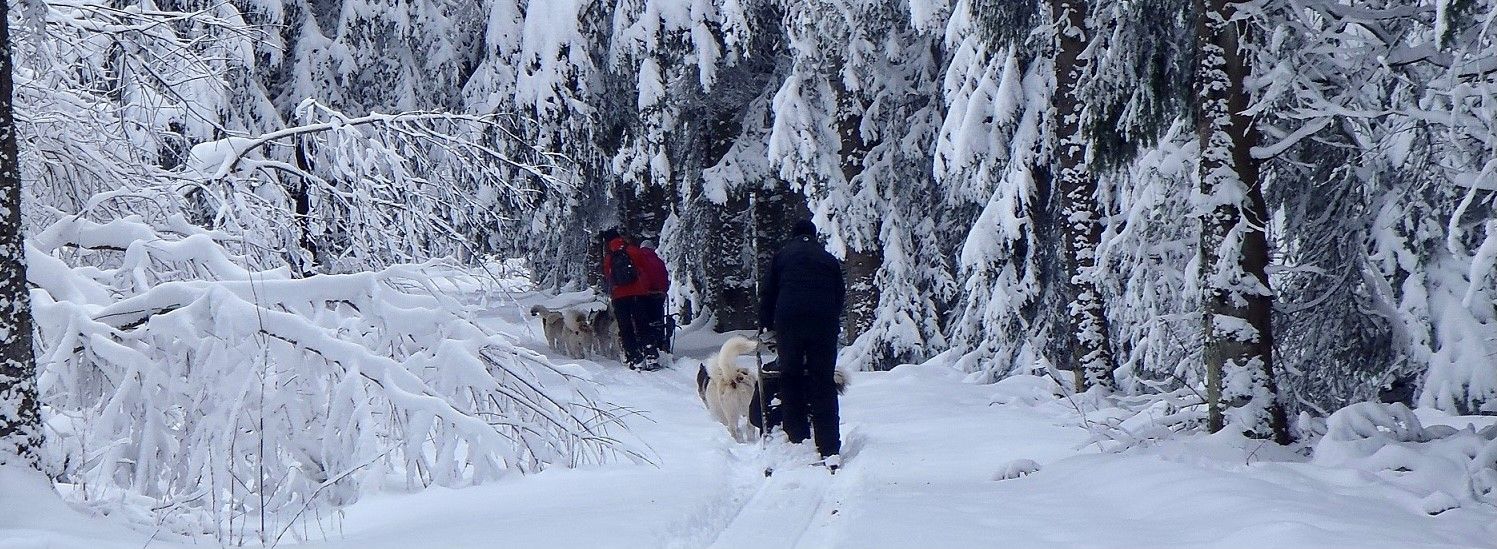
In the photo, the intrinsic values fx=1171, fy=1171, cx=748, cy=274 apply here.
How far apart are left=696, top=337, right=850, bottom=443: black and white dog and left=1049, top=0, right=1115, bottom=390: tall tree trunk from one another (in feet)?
11.4

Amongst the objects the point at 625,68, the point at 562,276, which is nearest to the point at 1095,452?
the point at 625,68

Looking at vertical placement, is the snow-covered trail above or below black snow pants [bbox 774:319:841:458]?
below

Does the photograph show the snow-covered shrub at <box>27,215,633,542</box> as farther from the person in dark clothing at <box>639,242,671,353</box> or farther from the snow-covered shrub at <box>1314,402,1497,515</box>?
the person in dark clothing at <box>639,242,671,353</box>

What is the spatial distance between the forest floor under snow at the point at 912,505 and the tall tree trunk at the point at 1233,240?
0.31 meters

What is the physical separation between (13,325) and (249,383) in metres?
0.90

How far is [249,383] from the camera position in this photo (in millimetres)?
4836

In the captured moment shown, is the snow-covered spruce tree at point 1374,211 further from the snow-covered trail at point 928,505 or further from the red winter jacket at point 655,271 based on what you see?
the red winter jacket at point 655,271

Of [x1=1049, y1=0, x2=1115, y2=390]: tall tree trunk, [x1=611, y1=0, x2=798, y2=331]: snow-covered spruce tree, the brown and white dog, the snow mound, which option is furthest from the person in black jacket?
the brown and white dog

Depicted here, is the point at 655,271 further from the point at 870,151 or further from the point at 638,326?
the point at 870,151

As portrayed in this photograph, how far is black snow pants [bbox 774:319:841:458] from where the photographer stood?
8312mm

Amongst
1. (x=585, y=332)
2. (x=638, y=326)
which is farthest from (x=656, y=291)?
(x=585, y=332)

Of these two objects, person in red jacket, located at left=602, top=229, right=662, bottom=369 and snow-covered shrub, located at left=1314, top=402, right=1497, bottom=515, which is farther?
person in red jacket, located at left=602, top=229, right=662, bottom=369

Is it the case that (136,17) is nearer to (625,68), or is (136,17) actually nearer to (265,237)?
Result: (265,237)

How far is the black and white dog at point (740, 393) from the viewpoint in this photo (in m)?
9.10
